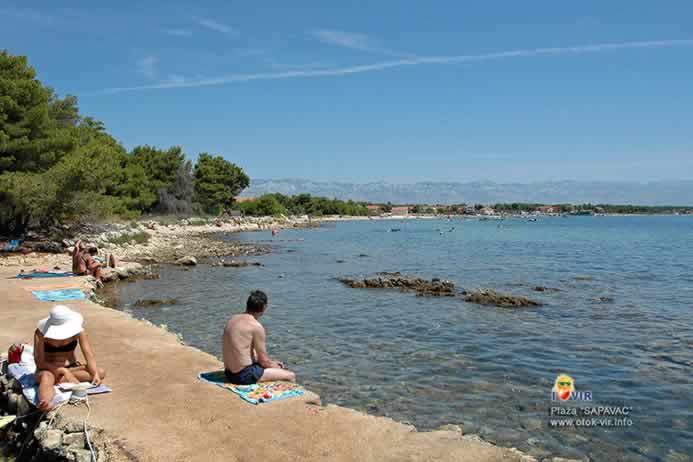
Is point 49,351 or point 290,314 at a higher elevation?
point 49,351

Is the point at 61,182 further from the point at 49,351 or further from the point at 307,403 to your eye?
the point at 307,403

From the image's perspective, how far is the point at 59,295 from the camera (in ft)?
46.8

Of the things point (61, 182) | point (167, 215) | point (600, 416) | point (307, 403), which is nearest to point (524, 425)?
point (600, 416)

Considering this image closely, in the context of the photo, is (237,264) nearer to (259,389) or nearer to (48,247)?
(48,247)

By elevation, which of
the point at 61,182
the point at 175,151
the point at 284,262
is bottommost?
the point at 284,262

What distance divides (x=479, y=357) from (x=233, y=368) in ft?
20.2

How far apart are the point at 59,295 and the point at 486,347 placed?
11.1 m

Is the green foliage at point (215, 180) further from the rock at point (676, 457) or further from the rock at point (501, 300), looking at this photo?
the rock at point (676, 457)

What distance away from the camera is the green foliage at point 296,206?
11306 cm

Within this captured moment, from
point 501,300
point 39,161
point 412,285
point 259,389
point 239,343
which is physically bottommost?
point 412,285

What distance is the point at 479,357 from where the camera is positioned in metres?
11.5

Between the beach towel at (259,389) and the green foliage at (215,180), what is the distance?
8369 centimetres

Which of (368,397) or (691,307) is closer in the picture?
(368,397)

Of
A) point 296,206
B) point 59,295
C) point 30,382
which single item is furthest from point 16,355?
point 296,206
